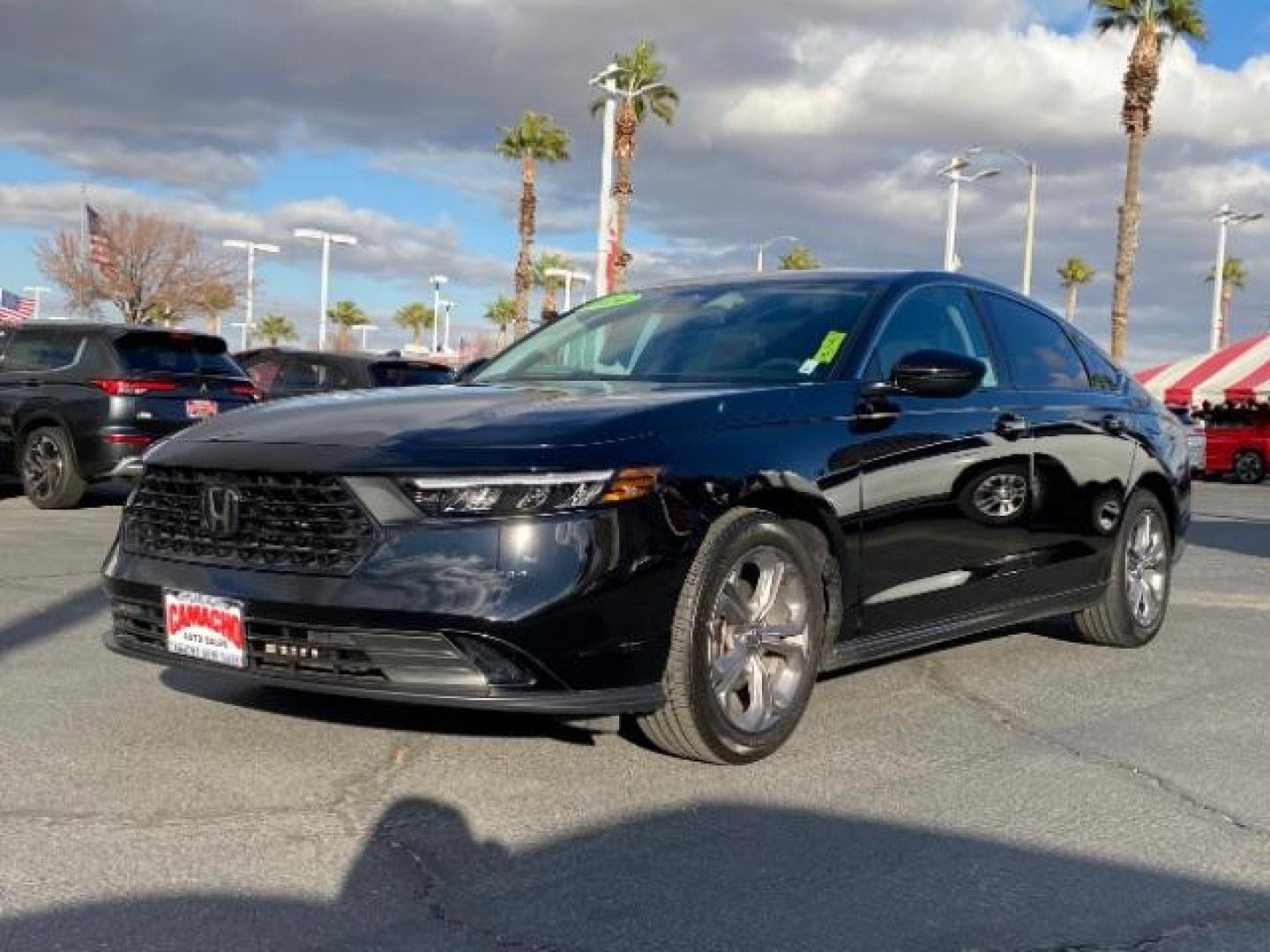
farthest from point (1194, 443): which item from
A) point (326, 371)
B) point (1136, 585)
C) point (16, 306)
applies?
point (16, 306)

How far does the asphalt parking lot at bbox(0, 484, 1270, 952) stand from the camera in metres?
3.13

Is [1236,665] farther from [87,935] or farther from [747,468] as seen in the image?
[87,935]

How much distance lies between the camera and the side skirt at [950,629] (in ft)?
15.7

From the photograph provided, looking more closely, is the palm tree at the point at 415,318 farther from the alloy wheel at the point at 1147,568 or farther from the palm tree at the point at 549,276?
the alloy wheel at the point at 1147,568

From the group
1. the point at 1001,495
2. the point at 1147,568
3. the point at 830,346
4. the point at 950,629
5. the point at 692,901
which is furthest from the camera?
the point at 1147,568

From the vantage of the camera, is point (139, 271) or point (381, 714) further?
point (139, 271)

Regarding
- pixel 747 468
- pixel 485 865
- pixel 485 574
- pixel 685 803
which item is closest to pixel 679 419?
pixel 747 468

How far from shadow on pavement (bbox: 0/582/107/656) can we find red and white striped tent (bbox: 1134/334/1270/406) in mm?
27875

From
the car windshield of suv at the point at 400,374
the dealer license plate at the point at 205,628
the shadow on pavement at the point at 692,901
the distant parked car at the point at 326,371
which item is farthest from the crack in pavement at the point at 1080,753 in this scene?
the distant parked car at the point at 326,371

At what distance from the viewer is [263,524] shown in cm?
408

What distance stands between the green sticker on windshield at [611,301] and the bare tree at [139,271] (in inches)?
1814

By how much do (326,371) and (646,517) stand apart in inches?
478

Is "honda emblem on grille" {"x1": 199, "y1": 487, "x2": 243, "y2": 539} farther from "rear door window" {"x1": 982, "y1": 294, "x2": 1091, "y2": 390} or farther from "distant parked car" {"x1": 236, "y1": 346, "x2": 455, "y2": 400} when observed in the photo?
"distant parked car" {"x1": 236, "y1": 346, "x2": 455, "y2": 400}

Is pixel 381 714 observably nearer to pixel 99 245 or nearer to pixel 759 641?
pixel 759 641
